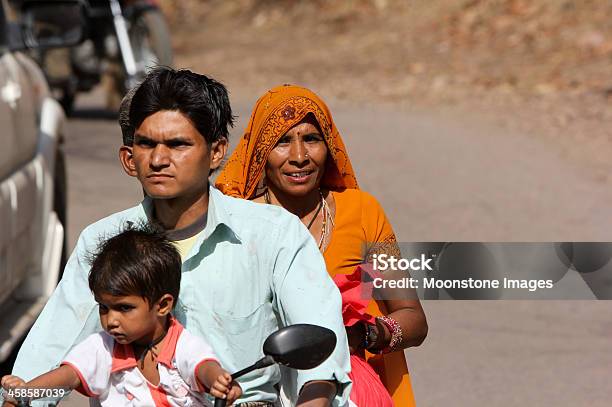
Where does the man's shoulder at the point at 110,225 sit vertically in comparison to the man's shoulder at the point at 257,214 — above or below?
above

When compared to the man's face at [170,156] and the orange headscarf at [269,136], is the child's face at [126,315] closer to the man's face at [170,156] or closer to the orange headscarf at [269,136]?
the man's face at [170,156]

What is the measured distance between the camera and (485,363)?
6844 mm

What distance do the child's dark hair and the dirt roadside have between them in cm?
885

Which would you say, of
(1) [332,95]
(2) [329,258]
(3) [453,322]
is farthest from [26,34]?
(1) [332,95]

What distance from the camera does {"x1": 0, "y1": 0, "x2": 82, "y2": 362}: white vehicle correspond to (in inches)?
235

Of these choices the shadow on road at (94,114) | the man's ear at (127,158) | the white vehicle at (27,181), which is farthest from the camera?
the shadow on road at (94,114)

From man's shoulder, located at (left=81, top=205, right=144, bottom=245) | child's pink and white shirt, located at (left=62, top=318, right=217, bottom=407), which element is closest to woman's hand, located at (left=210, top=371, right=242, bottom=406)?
child's pink and white shirt, located at (left=62, top=318, right=217, bottom=407)

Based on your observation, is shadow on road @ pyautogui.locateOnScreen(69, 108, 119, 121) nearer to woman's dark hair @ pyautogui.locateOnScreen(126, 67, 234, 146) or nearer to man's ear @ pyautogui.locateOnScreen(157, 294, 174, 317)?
woman's dark hair @ pyautogui.locateOnScreen(126, 67, 234, 146)

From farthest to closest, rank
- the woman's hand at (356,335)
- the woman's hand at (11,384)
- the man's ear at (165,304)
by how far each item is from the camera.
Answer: the woman's hand at (356,335) → the man's ear at (165,304) → the woman's hand at (11,384)

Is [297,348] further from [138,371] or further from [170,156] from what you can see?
[170,156]

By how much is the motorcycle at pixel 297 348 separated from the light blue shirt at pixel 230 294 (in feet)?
0.85

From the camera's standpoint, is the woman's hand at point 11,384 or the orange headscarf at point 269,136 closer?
the woman's hand at point 11,384

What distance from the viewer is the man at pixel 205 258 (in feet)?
10.1

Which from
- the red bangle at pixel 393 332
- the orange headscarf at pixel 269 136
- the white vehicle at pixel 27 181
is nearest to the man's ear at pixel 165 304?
the red bangle at pixel 393 332
